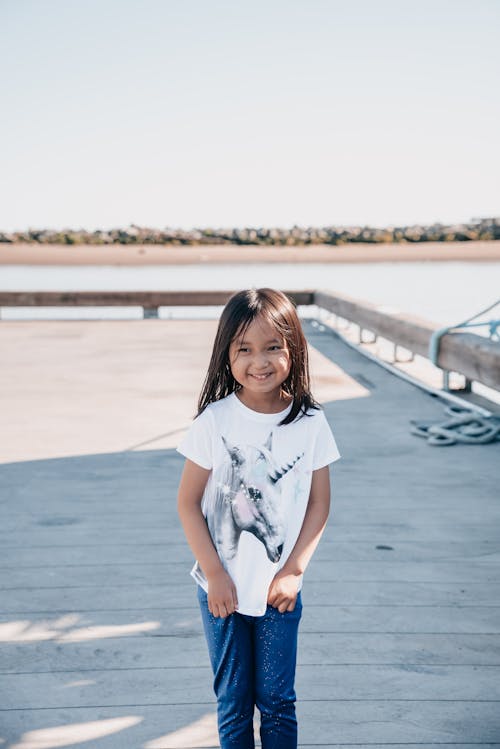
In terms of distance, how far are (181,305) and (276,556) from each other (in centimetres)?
1307

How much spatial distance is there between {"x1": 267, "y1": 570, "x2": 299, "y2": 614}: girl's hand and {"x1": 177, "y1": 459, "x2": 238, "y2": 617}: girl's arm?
79mm

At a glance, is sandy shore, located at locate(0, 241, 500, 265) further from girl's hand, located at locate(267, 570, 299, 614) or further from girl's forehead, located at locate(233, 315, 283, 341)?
girl's hand, located at locate(267, 570, 299, 614)

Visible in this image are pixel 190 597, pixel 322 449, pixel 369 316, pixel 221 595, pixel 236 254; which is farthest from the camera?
pixel 236 254

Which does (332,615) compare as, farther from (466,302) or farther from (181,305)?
(466,302)

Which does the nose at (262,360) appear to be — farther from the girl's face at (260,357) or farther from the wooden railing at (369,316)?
the wooden railing at (369,316)

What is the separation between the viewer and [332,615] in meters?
3.00

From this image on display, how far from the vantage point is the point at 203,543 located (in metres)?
1.89

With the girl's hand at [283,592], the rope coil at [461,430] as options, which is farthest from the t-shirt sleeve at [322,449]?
the rope coil at [461,430]

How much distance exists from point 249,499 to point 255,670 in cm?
38

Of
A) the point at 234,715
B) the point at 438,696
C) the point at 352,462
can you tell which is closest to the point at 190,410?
the point at 352,462

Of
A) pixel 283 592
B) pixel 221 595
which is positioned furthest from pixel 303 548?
pixel 221 595

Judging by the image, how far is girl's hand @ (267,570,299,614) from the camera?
1871 mm

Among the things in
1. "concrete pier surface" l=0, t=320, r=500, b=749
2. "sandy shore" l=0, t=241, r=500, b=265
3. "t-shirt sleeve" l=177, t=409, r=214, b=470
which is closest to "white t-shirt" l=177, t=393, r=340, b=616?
"t-shirt sleeve" l=177, t=409, r=214, b=470

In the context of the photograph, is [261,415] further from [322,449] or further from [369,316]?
[369,316]
